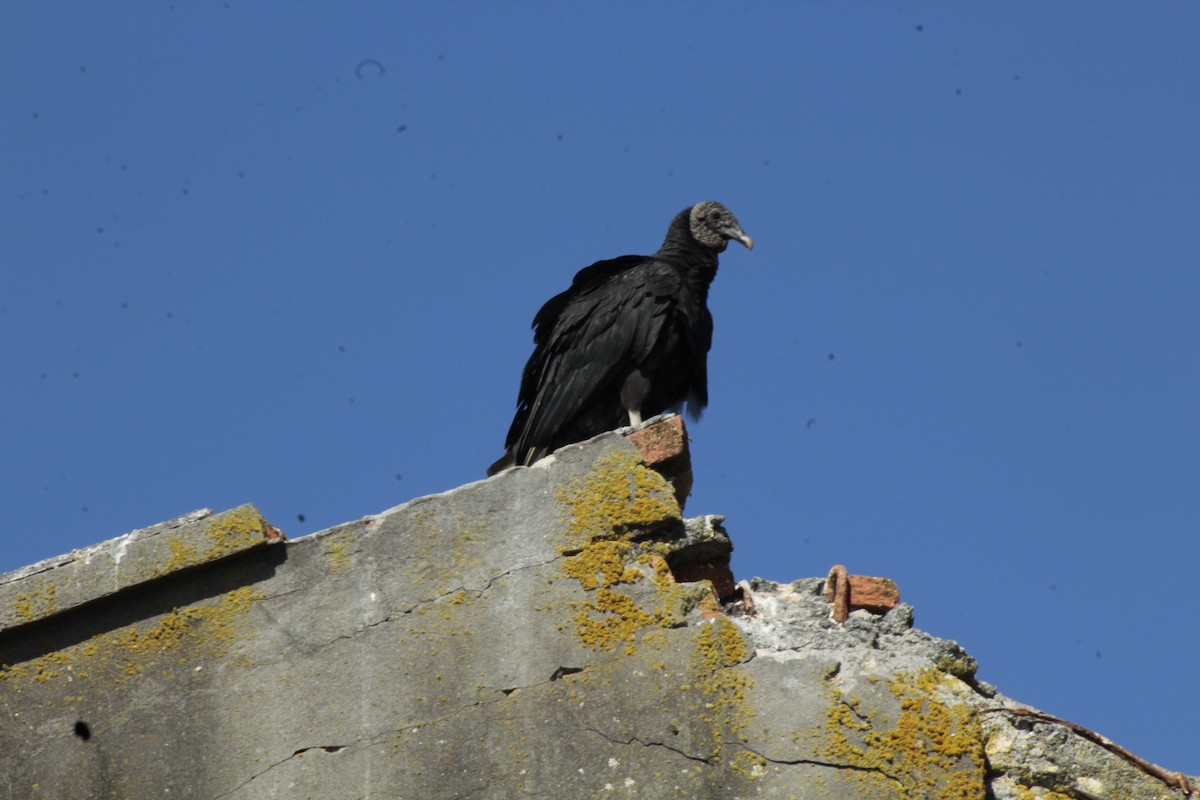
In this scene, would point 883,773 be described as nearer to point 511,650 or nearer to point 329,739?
point 511,650

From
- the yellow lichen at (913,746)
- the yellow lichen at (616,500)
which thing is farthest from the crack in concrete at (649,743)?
the yellow lichen at (616,500)

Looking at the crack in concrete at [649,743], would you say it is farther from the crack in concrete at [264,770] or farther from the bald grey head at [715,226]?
the bald grey head at [715,226]

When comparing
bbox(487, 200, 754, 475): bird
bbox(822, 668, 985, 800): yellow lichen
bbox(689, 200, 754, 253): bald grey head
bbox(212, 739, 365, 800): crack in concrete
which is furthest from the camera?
bbox(689, 200, 754, 253): bald grey head

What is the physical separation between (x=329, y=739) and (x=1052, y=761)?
183 cm

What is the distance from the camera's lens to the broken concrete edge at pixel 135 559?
182 inches

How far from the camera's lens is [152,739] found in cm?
451

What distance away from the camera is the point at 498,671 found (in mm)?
4426

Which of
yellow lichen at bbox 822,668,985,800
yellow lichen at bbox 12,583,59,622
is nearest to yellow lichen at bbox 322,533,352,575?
yellow lichen at bbox 12,583,59,622

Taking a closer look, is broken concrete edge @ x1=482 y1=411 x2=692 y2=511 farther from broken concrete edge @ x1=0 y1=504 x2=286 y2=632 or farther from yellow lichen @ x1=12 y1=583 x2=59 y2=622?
yellow lichen @ x1=12 y1=583 x2=59 y2=622

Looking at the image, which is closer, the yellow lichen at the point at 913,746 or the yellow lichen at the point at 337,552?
the yellow lichen at the point at 913,746

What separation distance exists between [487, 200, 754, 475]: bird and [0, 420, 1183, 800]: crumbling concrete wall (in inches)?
65.0

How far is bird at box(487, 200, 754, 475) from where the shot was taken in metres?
6.43

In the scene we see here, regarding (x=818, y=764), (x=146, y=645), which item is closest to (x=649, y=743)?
(x=818, y=764)

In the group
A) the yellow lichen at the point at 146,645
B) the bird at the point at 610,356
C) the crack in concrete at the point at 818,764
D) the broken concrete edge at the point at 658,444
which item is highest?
the bird at the point at 610,356
